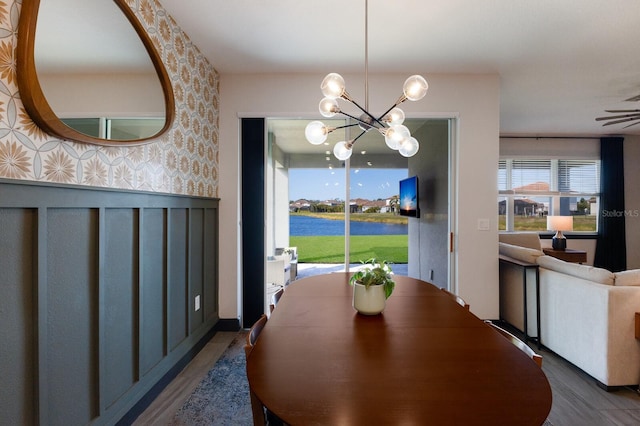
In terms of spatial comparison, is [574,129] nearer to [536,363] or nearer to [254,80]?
[254,80]

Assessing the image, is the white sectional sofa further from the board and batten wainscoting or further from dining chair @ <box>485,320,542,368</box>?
the board and batten wainscoting

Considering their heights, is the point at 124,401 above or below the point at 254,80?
below

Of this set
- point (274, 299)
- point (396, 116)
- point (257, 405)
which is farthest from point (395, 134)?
point (257, 405)

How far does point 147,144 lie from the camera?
185cm

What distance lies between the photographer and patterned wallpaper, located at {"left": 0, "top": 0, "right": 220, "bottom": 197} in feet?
3.57

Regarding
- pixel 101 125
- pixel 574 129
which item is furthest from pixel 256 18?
pixel 574 129

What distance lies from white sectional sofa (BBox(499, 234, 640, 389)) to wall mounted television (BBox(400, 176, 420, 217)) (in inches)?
48.9

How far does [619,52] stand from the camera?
258 centimetres

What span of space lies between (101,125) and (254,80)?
74.9 inches

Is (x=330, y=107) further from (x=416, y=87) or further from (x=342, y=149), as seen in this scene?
(x=416, y=87)

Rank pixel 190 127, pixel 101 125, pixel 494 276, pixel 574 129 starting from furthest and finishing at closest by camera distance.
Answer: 1. pixel 574 129
2. pixel 494 276
3. pixel 190 127
4. pixel 101 125

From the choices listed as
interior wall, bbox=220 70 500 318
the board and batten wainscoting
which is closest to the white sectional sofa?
interior wall, bbox=220 70 500 318

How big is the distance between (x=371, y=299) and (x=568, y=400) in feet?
5.64

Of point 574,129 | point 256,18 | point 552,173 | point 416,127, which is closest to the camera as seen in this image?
point 256,18
